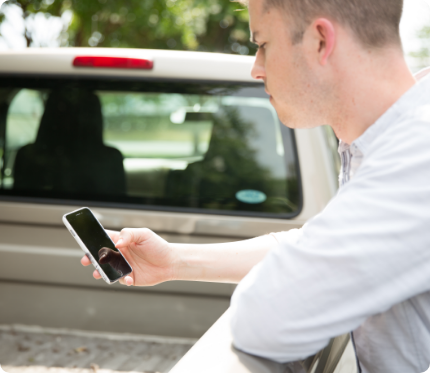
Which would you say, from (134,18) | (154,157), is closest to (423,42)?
(134,18)

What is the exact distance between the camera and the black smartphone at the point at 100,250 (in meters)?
1.55

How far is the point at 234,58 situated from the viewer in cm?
263

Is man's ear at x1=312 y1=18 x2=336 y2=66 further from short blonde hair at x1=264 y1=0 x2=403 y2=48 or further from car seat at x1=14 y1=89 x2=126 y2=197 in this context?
car seat at x1=14 y1=89 x2=126 y2=197

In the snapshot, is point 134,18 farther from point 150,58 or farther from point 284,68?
point 284,68

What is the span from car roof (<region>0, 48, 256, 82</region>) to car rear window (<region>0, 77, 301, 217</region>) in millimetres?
53

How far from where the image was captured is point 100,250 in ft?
5.17

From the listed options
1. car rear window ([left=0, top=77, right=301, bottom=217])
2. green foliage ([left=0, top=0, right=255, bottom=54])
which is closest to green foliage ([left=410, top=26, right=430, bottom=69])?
green foliage ([left=0, top=0, right=255, bottom=54])

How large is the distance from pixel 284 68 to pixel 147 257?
2.71 ft

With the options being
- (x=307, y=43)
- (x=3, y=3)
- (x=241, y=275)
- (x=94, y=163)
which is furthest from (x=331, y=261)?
(x=3, y=3)

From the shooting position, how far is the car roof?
102 inches

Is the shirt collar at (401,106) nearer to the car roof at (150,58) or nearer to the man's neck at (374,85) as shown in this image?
the man's neck at (374,85)

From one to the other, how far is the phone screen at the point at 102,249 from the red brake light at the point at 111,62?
1.26 meters

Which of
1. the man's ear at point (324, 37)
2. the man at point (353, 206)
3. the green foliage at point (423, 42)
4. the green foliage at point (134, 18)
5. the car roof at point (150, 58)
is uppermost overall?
the man's ear at point (324, 37)

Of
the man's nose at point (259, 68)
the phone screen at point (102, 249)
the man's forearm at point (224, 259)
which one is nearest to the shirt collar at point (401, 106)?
the man's nose at point (259, 68)
